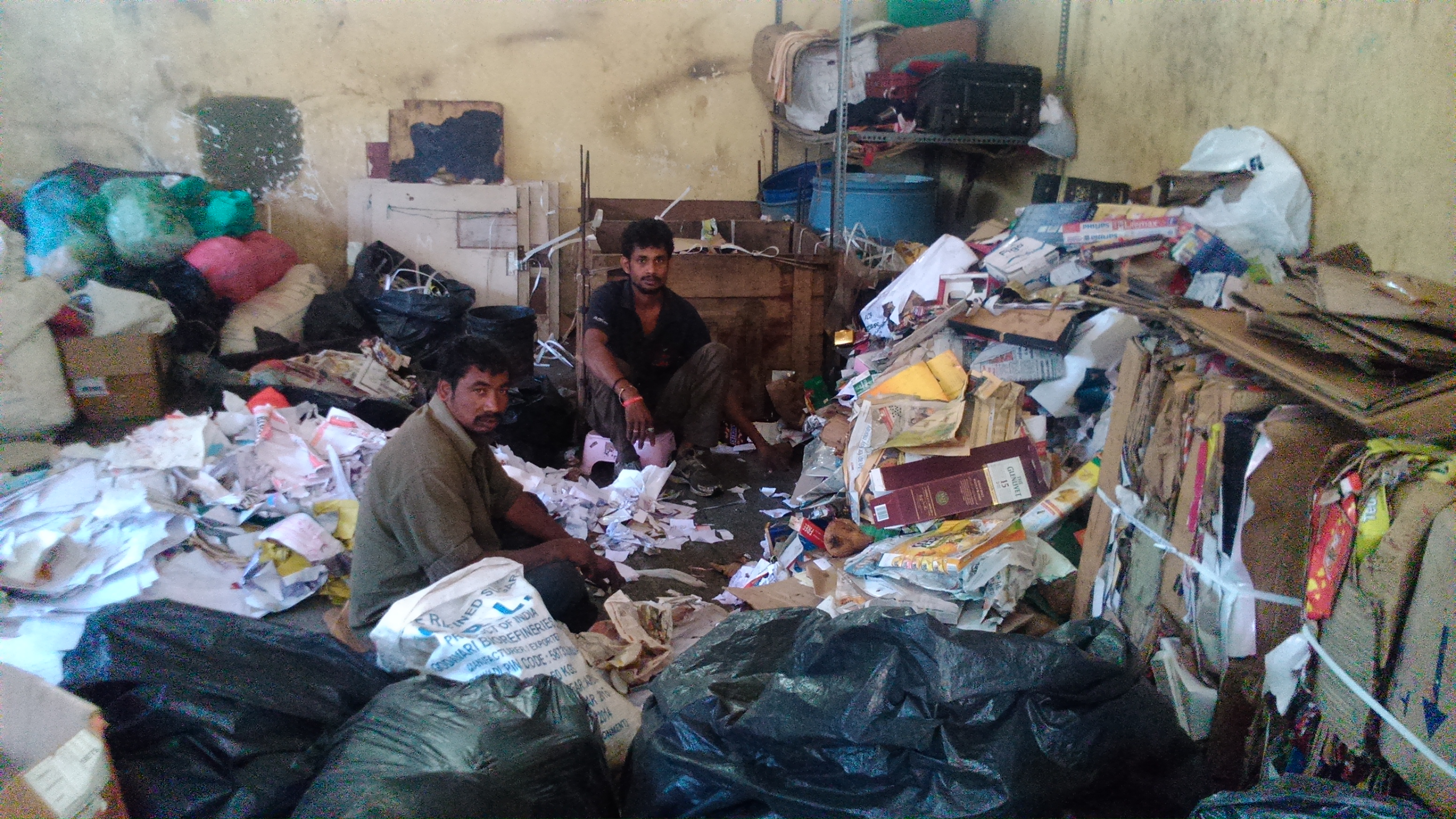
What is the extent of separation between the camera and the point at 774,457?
3.96 meters

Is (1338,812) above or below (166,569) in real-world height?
above

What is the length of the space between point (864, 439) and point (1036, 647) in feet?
4.85

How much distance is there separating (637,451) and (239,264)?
9.35 ft

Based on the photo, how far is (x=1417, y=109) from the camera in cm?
252

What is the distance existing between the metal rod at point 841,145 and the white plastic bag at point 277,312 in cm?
323

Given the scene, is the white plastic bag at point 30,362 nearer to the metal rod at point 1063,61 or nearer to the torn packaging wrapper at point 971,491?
the torn packaging wrapper at point 971,491

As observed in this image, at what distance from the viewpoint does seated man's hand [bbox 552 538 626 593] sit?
2.42 m

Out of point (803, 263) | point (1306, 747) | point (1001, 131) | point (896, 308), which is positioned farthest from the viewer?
point (1001, 131)

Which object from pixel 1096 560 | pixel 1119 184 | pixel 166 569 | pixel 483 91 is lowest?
pixel 166 569

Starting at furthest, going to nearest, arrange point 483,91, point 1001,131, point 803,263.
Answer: point 483,91 < point 1001,131 < point 803,263

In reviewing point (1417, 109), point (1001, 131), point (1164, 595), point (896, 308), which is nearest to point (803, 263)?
point (896, 308)

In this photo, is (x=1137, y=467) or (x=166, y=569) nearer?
(x=1137, y=467)

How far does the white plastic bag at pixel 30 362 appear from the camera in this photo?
3.82 m

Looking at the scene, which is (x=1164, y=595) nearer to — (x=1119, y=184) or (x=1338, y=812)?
(x=1338, y=812)
